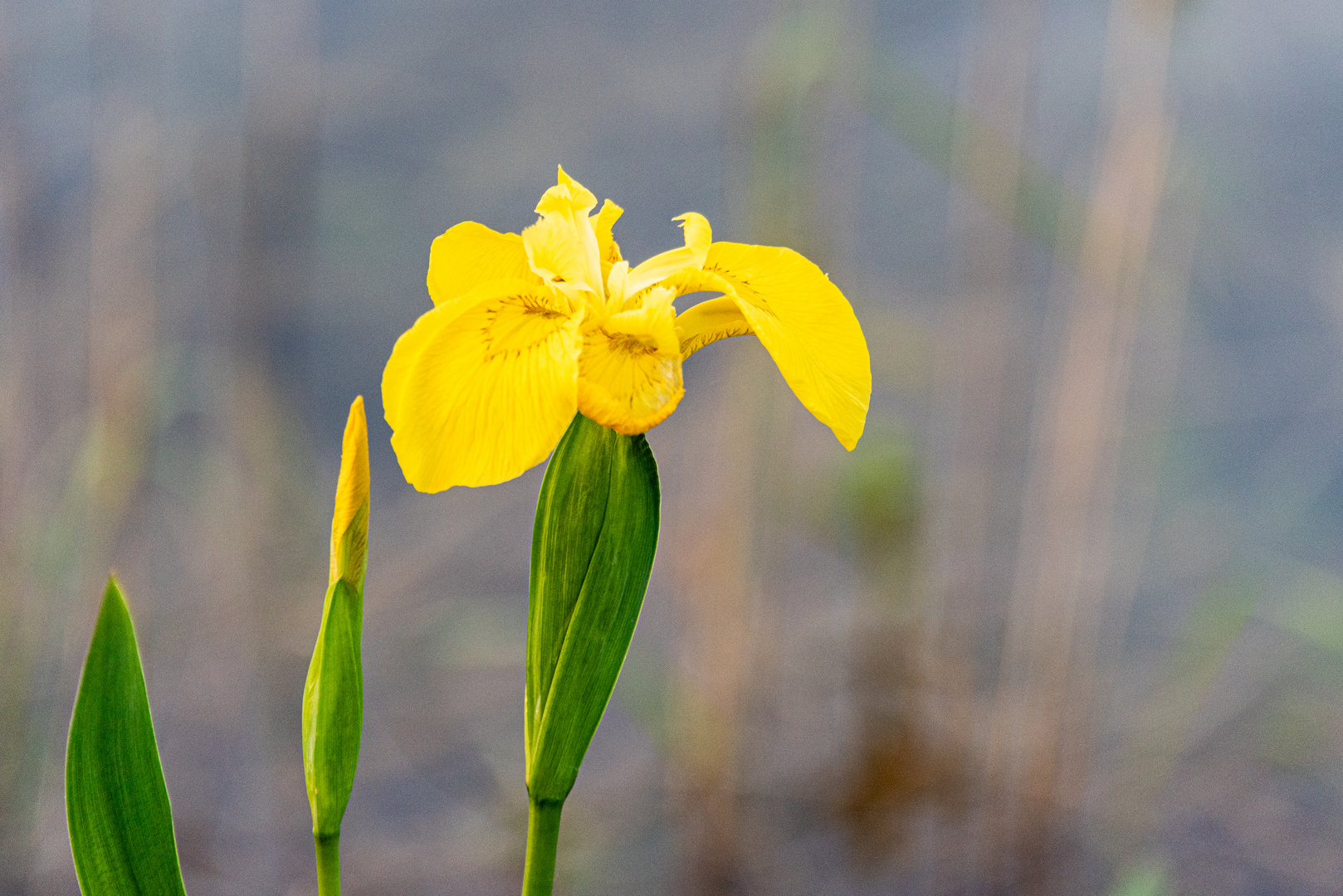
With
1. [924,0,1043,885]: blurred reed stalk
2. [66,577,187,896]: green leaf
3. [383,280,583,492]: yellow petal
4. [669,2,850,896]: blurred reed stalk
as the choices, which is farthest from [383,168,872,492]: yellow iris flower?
[924,0,1043,885]: blurred reed stalk

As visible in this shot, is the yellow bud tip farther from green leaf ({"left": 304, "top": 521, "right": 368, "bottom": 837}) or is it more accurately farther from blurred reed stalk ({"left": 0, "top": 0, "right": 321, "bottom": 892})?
blurred reed stalk ({"left": 0, "top": 0, "right": 321, "bottom": 892})

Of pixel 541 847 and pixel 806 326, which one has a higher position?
pixel 806 326

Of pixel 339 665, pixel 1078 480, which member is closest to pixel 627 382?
pixel 339 665

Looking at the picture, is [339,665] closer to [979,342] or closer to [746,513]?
[746,513]

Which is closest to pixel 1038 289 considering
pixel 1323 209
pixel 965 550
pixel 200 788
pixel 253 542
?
pixel 1323 209

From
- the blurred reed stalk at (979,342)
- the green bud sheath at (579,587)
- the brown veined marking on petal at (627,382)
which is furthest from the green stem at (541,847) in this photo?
the blurred reed stalk at (979,342)

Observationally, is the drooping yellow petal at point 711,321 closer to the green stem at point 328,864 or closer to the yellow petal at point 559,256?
the yellow petal at point 559,256
